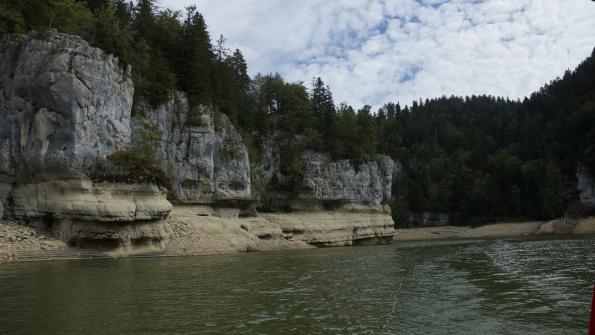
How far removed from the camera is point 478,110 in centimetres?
16788

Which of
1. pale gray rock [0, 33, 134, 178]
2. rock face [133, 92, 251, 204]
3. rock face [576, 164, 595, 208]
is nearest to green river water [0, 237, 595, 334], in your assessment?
pale gray rock [0, 33, 134, 178]

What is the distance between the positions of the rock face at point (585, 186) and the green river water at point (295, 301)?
75618 millimetres

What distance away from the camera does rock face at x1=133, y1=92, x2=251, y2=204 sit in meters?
43.2

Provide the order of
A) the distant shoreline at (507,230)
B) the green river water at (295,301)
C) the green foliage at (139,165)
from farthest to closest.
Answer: the distant shoreline at (507,230) < the green foliage at (139,165) < the green river water at (295,301)

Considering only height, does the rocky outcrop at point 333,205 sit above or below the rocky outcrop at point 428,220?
above

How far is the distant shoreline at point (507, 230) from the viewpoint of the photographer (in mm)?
79594

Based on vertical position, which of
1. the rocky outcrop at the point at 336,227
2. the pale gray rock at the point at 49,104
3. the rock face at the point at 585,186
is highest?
the pale gray rock at the point at 49,104

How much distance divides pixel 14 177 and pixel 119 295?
1980 centimetres

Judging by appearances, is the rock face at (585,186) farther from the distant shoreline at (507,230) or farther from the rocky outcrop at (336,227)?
the rocky outcrop at (336,227)

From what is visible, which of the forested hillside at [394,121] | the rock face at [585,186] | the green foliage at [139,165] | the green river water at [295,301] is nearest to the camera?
the green river water at [295,301]

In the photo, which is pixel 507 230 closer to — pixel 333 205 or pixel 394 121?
pixel 333 205

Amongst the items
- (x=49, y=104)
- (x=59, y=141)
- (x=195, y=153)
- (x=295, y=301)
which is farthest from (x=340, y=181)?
(x=295, y=301)

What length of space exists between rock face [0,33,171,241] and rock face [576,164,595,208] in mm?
83326

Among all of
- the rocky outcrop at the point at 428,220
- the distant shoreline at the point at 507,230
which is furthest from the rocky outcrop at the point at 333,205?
the rocky outcrop at the point at 428,220
